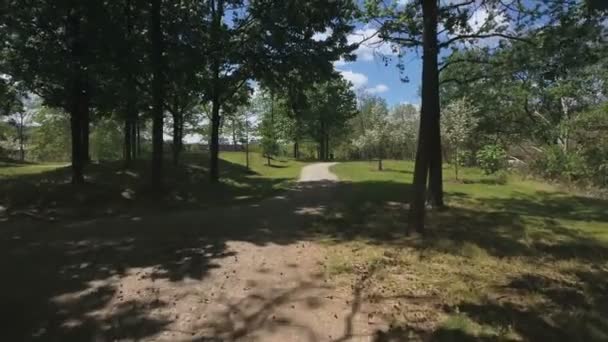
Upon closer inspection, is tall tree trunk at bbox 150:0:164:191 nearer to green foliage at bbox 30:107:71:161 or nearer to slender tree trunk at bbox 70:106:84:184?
slender tree trunk at bbox 70:106:84:184

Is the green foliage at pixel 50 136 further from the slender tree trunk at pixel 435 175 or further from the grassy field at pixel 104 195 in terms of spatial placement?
the slender tree trunk at pixel 435 175

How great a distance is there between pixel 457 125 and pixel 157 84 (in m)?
20.3

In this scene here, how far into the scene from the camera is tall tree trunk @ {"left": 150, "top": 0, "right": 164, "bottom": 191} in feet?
48.5

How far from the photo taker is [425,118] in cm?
930

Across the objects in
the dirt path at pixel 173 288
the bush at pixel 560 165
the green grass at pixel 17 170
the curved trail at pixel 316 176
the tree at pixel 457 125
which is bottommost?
the dirt path at pixel 173 288

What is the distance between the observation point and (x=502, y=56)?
13.8 metres

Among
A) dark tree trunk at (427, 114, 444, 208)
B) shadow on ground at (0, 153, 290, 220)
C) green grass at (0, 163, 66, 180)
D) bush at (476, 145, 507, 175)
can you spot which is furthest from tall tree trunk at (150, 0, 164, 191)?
bush at (476, 145, 507, 175)

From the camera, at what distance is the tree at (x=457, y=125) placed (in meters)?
28.7

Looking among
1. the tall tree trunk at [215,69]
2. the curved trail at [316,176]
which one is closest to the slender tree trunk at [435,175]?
the tall tree trunk at [215,69]

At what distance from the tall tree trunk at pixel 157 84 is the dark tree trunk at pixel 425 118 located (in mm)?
9203

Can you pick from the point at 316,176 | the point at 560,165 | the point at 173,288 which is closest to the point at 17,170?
the point at 316,176

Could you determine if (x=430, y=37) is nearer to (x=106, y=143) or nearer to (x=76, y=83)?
(x=76, y=83)

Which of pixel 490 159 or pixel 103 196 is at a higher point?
pixel 490 159

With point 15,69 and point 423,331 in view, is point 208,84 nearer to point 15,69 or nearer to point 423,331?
point 15,69
